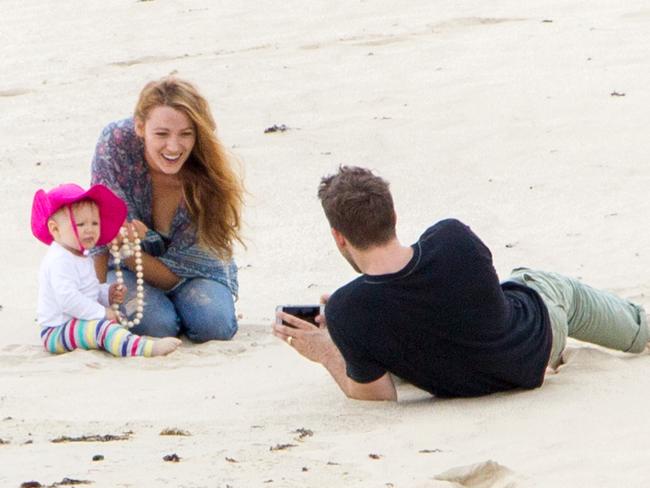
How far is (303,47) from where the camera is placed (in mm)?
13000

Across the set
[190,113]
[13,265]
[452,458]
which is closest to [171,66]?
[13,265]

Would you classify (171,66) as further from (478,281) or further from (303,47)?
(478,281)

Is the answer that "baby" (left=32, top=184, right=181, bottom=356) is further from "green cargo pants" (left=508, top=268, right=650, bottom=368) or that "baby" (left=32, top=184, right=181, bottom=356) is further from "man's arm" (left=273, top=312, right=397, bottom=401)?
"green cargo pants" (left=508, top=268, right=650, bottom=368)

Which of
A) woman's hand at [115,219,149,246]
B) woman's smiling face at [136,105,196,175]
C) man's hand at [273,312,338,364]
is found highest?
woman's smiling face at [136,105,196,175]

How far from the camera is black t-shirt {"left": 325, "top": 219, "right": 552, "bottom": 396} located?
4.87 m

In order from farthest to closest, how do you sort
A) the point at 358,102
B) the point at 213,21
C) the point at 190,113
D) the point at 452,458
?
the point at 213,21 → the point at 358,102 → the point at 190,113 → the point at 452,458

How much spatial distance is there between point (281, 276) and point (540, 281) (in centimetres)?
287

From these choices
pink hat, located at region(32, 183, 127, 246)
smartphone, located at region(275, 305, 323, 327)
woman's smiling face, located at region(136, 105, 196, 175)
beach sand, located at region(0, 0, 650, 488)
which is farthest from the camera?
woman's smiling face, located at region(136, 105, 196, 175)

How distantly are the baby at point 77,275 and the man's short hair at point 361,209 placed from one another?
1.88m

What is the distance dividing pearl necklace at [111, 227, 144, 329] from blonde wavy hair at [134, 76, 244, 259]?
0.33 m

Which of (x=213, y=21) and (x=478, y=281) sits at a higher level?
(x=213, y=21)

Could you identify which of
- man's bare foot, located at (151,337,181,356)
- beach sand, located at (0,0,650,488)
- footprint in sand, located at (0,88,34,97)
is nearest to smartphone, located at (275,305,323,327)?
beach sand, located at (0,0,650,488)

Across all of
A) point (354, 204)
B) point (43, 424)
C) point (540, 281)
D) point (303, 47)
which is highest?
point (303, 47)

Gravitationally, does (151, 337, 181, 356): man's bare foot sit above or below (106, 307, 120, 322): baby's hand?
below
